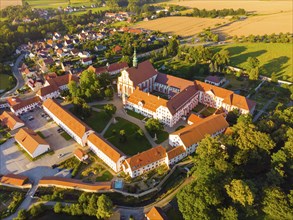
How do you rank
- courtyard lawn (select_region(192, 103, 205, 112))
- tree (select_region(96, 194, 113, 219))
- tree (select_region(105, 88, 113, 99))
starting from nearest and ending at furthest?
tree (select_region(96, 194, 113, 219))
courtyard lawn (select_region(192, 103, 205, 112))
tree (select_region(105, 88, 113, 99))

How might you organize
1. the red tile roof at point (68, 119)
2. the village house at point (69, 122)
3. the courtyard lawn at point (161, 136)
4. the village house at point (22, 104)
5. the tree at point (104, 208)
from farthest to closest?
the village house at point (22, 104), the courtyard lawn at point (161, 136), the red tile roof at point (68, 119), the village house at point (69, 122), the tree at point (104, 208)

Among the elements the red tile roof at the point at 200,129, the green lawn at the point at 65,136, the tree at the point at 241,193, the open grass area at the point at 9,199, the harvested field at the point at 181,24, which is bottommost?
the harvested field at the point at 181,24

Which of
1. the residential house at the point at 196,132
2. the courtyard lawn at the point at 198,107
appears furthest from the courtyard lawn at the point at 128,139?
the courtyard lawn at the point at 198,107

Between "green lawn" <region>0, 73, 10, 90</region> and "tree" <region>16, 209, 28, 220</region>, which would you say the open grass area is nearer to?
"tree" <region>16, 209, 28, 220</region>

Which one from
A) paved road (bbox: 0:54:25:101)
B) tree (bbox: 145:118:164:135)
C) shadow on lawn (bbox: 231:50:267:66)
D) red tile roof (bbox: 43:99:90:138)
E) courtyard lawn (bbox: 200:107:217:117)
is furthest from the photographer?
shadow on lawn (bbox: 231:50:267:66)

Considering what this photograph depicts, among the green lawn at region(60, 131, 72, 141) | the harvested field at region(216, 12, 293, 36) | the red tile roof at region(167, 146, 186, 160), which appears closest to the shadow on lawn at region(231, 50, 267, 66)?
the harvested field at region(216, 12, 293, 36)

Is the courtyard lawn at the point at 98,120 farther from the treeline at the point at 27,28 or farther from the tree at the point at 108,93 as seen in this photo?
the treeline at the point at 27,28
